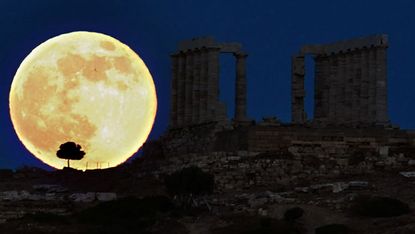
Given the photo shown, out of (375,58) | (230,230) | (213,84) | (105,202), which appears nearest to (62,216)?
(105,202)

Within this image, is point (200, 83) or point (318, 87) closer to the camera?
point (200, 83)

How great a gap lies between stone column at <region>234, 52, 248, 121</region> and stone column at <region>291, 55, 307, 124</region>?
368cm

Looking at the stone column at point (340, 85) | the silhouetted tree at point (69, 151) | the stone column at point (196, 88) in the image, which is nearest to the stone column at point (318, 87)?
the stone column at point (340, 85)

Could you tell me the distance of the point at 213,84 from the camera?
10244cm

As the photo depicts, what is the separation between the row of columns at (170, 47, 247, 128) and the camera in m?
102

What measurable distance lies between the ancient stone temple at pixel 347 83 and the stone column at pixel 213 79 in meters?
6.08

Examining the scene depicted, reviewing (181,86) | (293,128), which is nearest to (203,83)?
(181,86)

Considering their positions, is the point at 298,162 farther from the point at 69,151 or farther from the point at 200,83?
the point at 69,151

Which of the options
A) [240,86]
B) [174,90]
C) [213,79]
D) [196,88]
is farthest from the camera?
[174,90]

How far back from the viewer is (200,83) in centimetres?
10312

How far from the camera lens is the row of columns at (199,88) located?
10219 centimetres

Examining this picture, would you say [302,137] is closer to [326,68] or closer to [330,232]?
[326,68]

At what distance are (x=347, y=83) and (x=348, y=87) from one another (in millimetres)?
317

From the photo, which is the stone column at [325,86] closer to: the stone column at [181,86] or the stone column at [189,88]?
the stone column at [189,88]
